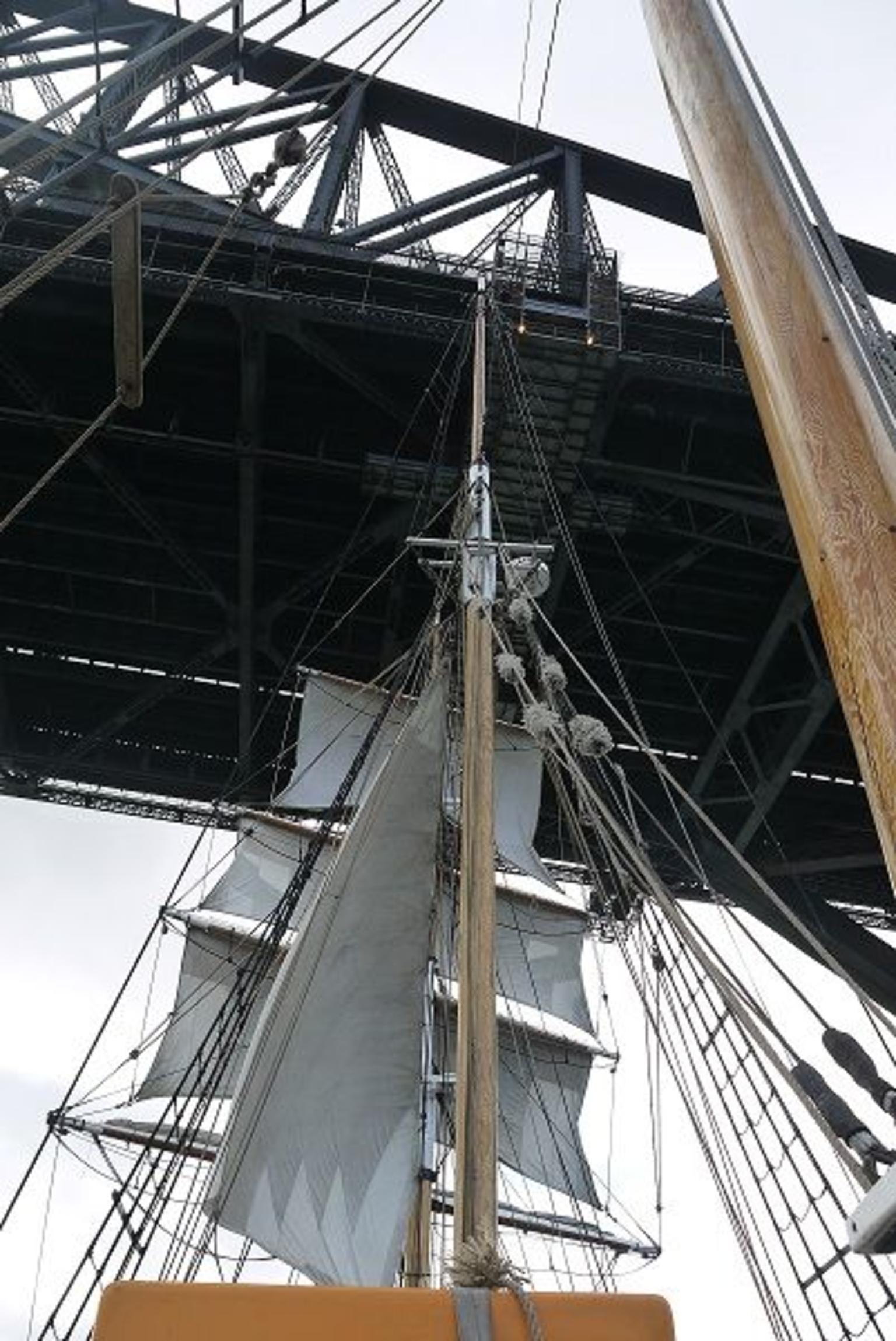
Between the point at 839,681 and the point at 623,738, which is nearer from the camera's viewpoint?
the point at 839,681

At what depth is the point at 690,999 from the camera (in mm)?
5633

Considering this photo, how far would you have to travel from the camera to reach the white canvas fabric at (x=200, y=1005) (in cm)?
2203

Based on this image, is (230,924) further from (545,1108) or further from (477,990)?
(477,990)

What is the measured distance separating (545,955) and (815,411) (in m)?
24.8

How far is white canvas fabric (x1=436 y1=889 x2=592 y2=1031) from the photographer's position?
24562mm

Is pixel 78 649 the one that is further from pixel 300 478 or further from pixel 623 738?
pixel 623 738

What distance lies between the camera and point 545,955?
1016 inches

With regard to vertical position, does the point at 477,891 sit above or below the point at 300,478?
below

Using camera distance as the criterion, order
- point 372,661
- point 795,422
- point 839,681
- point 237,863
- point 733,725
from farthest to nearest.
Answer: point 237,863, point 372,661, point 733,725, point 795,422, point 839,681

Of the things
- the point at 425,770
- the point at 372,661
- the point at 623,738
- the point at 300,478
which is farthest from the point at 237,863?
the point at 425,770

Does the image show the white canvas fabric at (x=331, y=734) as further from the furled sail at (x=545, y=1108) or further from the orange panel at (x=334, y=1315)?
the orange panel at (x=334, y=1315)

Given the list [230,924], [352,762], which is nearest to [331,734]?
[352,762]

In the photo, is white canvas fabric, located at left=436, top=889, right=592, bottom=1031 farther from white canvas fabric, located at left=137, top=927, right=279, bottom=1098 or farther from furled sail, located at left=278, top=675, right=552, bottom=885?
white canvas fabric, located at left=137, top=927, right=279, bottom=1098

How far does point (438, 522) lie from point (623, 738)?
4.81 m
